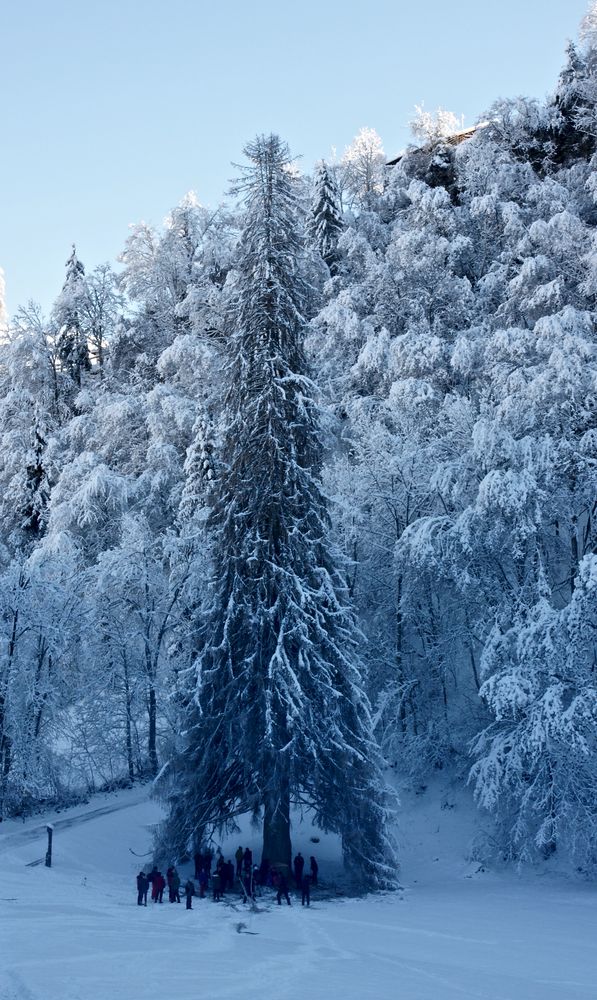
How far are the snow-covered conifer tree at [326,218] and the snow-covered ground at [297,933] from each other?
1491 inches

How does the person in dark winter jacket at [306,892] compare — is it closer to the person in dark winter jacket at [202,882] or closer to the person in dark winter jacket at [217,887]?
the person in dark winter jacket at [217,887]

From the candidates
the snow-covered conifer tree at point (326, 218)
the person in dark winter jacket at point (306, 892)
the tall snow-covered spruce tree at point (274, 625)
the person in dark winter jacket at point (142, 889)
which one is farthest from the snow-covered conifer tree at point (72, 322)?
the person in dark winter jacket at point (306, 892)

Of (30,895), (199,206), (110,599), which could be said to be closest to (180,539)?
(110,599)

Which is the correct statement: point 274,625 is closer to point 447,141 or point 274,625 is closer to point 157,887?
point 157,887

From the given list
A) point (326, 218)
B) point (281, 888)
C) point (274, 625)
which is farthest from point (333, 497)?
point (326, 218)

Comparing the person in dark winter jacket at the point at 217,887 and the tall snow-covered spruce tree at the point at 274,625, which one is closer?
the person in dark winter jacket at the point at 217,887

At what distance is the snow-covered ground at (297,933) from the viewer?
1079cm

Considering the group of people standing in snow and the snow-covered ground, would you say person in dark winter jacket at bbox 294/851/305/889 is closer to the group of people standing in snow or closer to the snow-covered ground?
the group of people standing in snow

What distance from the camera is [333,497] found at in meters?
29.7

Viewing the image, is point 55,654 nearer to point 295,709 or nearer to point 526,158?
point 295,709

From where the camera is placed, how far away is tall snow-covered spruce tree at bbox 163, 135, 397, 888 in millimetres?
19922

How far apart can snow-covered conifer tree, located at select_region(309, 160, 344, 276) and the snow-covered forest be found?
24cm

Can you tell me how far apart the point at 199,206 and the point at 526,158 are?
21.1 meters

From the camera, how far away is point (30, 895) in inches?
666
